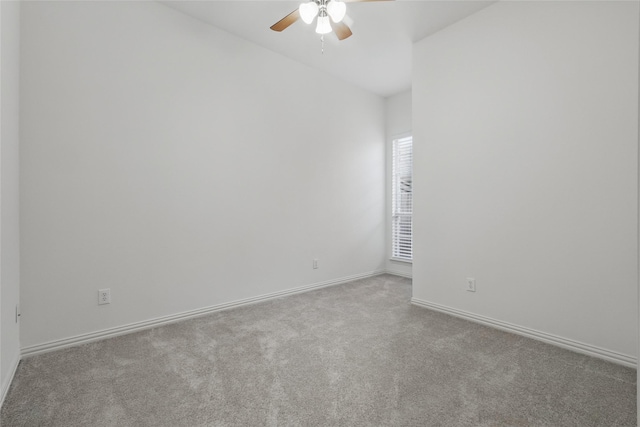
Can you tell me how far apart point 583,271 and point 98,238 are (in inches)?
140

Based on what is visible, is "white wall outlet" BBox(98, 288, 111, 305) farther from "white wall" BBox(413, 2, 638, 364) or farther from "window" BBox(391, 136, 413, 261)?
"window" BBox(391, 136, 413, 261)

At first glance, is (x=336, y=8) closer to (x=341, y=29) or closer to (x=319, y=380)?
(x=341, y=29)

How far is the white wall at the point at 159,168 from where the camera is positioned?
2.11 m

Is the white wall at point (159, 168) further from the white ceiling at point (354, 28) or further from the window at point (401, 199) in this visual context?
the window at point (401, 199)

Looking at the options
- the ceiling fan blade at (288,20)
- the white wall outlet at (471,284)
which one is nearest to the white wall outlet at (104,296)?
the ceiling fan blade at (288,20)

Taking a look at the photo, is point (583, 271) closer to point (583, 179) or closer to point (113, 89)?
point (583, 179)

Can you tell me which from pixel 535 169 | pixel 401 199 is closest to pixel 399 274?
pixel 401 199

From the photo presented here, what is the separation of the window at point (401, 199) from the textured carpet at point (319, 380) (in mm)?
1979

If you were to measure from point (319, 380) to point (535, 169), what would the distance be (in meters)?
2.21

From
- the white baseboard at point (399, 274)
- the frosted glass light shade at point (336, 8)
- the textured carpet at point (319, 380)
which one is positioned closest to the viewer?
the textured carpet at point (319, 380)

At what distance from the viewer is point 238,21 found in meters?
2.82

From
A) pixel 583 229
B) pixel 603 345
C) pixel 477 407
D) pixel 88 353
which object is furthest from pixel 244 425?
pixel 583 229

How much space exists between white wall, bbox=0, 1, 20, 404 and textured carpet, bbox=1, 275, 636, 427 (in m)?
0.22

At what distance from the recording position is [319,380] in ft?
5.74
